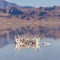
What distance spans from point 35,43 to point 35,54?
196 mm

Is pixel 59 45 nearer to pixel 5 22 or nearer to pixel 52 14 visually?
pixel 5 22

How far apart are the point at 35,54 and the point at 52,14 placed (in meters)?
16.2

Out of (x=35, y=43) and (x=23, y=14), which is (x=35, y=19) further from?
(x=35, y=43)

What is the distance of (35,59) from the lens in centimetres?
547

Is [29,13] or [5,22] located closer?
[5,22]

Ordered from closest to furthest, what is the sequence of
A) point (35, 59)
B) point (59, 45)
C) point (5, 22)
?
point (35, 59)
point (59, 45)
point (5, 22)

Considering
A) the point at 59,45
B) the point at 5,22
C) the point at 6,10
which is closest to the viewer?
the point at 59,45

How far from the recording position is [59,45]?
270 inches

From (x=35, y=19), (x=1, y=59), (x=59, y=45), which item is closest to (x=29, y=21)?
(x=35, y=19)

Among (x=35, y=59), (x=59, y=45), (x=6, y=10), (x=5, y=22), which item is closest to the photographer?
(x=35, y=59)

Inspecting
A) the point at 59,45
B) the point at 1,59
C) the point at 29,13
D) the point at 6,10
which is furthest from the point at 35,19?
the point at 1,59

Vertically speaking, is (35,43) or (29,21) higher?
(35,43)

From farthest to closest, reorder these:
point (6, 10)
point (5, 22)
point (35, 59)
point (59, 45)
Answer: point (6, 10) → point (5, 22) → point (59, 45) → point (35, 59)

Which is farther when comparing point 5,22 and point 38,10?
point 38,10
